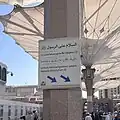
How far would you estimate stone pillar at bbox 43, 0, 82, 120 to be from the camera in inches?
245

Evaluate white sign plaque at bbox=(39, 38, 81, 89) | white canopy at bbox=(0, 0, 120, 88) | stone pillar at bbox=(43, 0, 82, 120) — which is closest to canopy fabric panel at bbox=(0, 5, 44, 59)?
white canopy at bbox=(0, 0, 120, 88)

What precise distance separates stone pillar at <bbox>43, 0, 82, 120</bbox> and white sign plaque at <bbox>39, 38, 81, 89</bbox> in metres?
0.28

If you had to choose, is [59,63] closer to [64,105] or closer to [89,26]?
[64,105]

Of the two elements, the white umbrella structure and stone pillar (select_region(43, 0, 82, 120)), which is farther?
the white umbrella structure

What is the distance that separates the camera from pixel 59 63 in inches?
234

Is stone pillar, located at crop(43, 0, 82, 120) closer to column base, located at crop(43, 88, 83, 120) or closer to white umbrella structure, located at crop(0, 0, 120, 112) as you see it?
column base, located at crop(43, 88, 83, 120)

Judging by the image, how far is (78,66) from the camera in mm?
5867

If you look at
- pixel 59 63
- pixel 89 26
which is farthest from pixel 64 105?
pixel 89 26

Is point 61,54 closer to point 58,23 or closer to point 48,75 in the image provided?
point 48,75

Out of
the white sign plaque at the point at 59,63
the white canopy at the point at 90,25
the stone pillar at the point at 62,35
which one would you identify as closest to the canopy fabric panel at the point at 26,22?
the white canopy at the point at 90,25

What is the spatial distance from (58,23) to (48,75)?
1211 millimetres

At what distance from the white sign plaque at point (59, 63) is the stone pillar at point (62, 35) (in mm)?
275

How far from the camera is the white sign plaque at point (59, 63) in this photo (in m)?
5.87

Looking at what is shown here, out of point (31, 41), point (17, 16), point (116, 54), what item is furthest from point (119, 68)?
point (17, 16)
